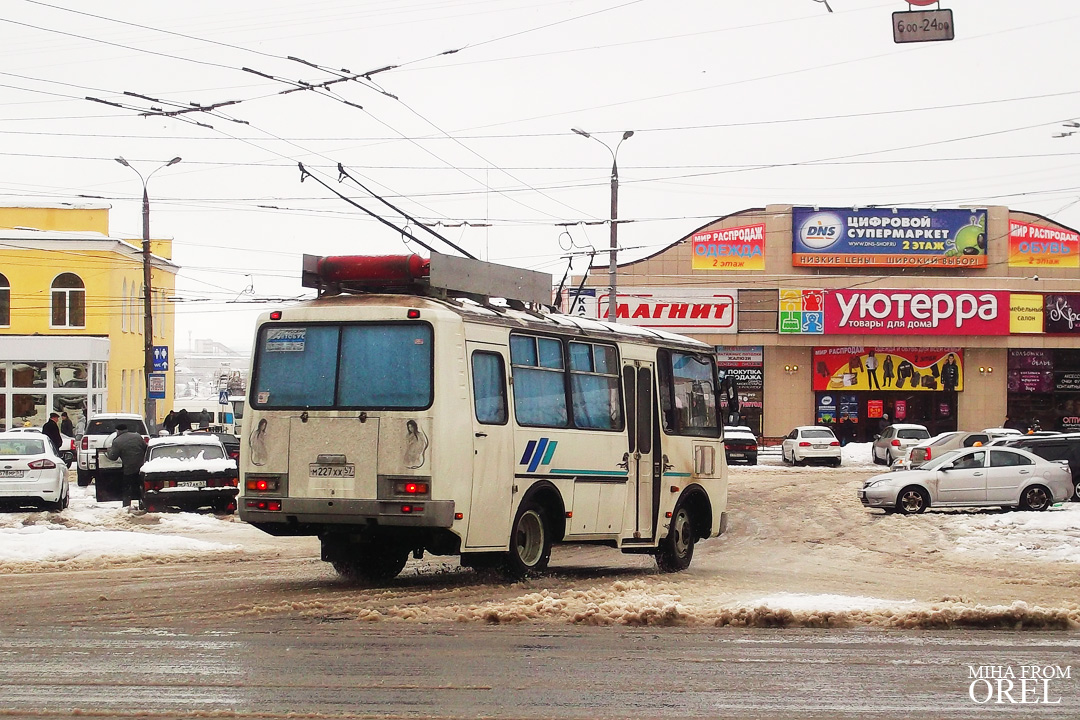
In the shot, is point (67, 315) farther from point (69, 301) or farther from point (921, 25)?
point (921, 25)

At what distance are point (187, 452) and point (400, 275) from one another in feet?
41.1

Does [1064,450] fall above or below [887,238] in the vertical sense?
below

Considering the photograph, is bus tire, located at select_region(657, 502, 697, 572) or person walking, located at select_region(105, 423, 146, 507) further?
person walking, located at select_region(105, 423, 146, 507)

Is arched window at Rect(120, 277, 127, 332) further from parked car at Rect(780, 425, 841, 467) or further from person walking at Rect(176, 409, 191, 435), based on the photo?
parked car at Rect(780, 425, 841, 467)

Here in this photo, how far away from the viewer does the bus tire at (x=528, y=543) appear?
43.1 feet

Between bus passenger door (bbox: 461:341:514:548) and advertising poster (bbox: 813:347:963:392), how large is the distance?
46.4 meters

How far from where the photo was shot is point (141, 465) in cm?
2506

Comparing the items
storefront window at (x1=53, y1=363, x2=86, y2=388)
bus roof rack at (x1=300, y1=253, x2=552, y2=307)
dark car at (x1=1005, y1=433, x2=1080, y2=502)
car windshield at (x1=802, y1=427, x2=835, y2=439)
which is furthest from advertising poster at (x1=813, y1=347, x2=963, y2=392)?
bus roof rack at (x1=300, y1=253, x2=552, y2=307)

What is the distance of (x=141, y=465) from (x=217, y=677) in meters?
18.2

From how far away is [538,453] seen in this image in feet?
44.5

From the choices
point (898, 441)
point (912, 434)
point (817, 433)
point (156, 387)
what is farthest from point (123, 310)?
point (912, 434)

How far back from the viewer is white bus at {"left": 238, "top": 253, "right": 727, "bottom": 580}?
12.0 meters

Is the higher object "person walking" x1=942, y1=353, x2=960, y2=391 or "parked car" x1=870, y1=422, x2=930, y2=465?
"person walking" x1=942, y1=353, x2=960, y2=391

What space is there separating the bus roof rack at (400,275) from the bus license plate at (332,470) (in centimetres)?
178
